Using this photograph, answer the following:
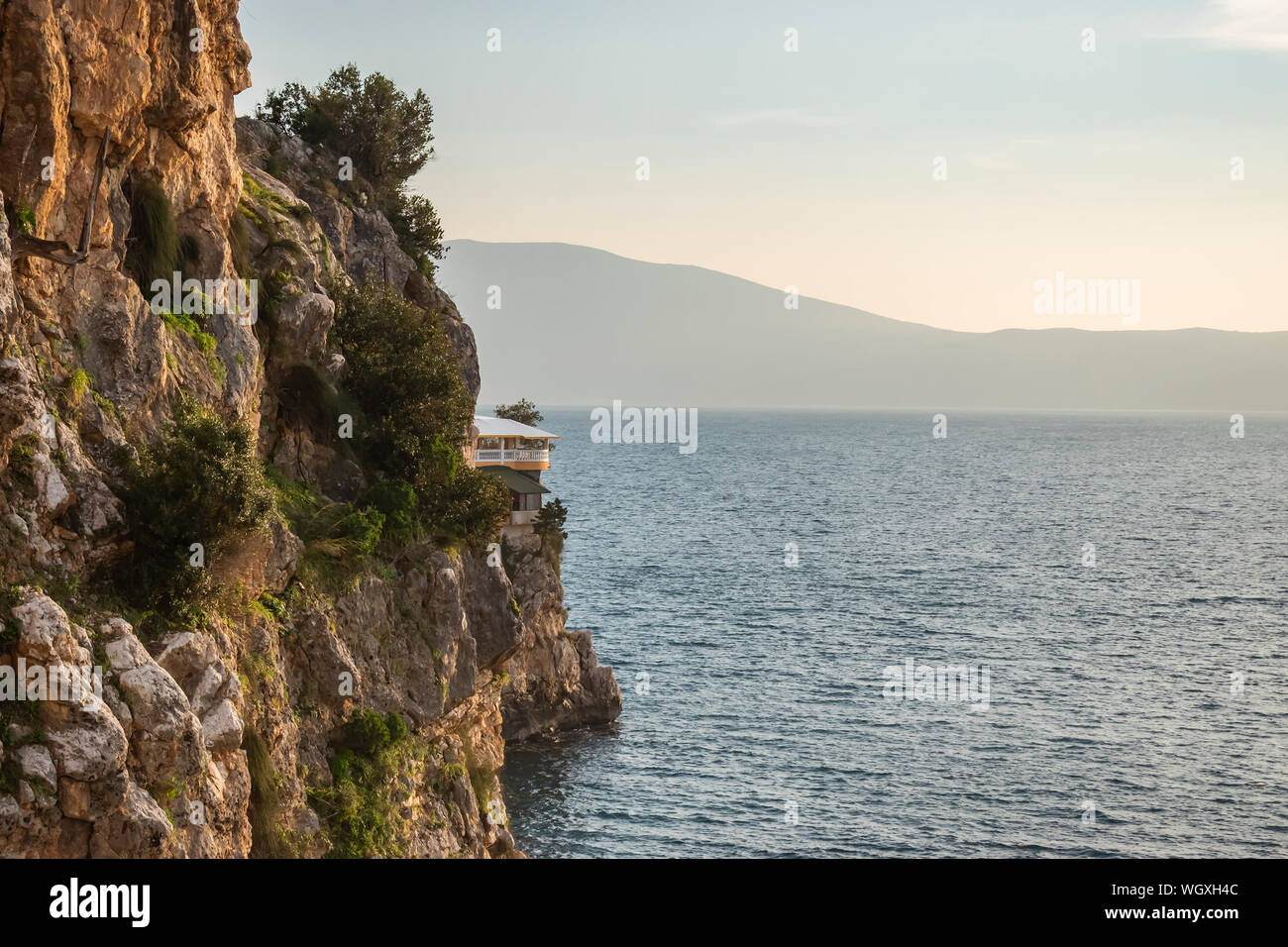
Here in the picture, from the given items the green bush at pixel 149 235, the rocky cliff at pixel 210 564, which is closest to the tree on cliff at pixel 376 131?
the rocky cliff at pixel 210 564

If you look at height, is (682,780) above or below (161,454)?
below

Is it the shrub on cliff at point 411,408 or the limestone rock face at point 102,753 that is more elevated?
the shrub on cliff at point 411,408

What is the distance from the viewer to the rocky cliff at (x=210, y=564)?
20797 millimetres

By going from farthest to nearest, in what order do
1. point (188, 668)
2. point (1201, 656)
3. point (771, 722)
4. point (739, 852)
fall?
point (1201, 656), point (771, 722), point (739, 852), point (188, 668)

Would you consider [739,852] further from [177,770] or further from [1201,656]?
[1201,656]

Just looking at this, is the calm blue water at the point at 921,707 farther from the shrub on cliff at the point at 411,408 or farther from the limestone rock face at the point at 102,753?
the limestone rock face at the point at 102,753

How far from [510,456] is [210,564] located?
47884 millimetres

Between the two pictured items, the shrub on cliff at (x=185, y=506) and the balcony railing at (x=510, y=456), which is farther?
the balcony railing at (x=510, y=456)

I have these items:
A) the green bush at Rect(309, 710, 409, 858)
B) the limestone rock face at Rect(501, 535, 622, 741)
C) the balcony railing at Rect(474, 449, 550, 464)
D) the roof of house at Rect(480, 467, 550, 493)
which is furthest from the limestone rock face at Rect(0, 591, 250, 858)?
the roof of house at Rect(480, 467, 550, 493)

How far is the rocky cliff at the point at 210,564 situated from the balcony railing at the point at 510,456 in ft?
93.1

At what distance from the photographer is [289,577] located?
33.1m

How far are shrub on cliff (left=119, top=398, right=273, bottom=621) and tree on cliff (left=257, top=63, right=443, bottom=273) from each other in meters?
33.7
